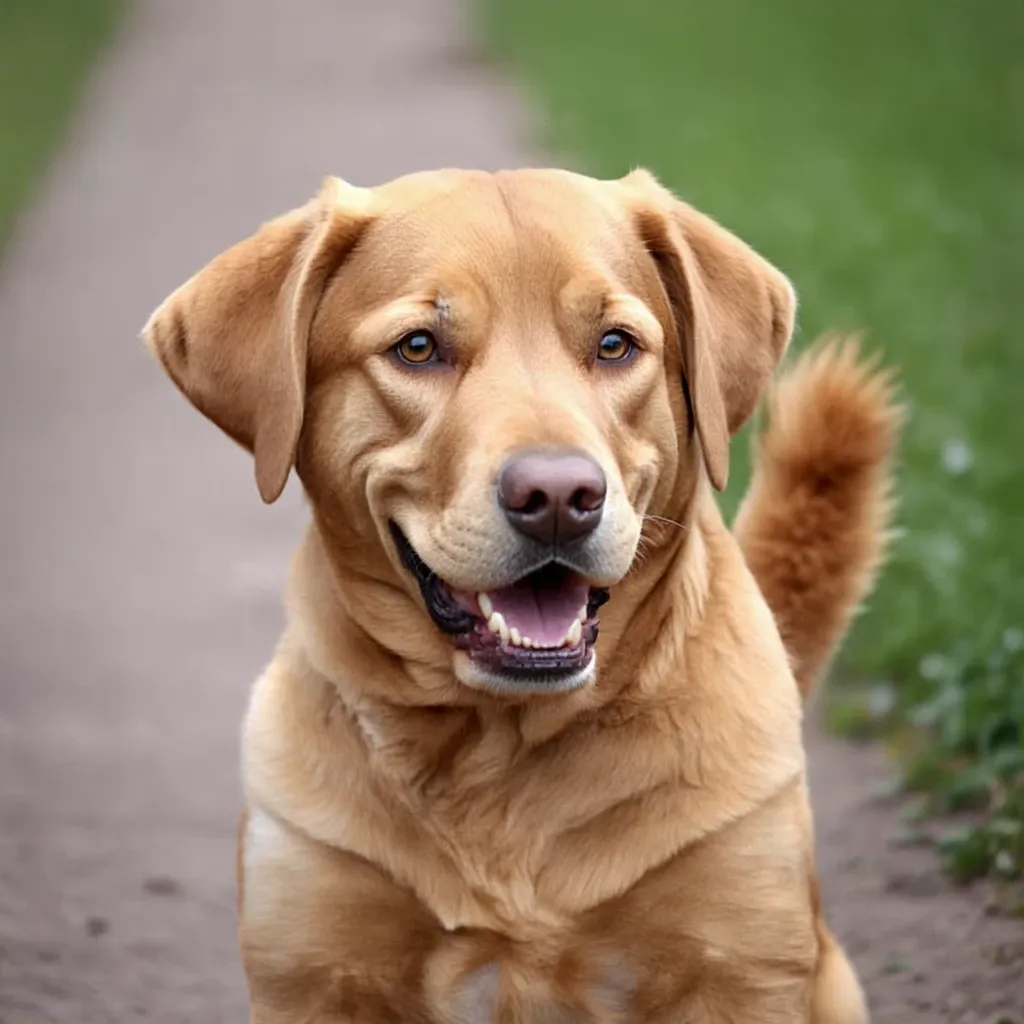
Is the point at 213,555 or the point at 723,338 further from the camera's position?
the point at 213,555

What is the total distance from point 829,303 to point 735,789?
261 inches

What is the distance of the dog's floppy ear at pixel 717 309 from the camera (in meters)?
4.30

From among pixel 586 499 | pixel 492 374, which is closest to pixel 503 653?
pixel 586 499

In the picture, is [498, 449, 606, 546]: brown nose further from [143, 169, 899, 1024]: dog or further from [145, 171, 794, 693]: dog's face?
[143, 169, 899, 1024]: dog

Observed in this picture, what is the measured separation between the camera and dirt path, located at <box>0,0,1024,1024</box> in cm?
560

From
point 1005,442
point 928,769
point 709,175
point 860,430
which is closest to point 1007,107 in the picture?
point 709,175

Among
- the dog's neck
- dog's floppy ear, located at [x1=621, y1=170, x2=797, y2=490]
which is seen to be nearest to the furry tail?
dog's floppy ear, located at [x1=621, y1=170, x2=797, y2=490]

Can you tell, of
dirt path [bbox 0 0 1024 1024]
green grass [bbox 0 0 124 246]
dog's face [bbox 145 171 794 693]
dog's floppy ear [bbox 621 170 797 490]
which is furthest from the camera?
green grass [bbox 0 0 124 246]

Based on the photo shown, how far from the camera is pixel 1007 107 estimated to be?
15.6 meters

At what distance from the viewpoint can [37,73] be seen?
22172mm

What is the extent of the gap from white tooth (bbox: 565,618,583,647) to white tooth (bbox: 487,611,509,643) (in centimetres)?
11

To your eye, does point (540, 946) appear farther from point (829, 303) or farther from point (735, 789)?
point (829, 303)

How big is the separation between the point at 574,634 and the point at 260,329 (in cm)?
87

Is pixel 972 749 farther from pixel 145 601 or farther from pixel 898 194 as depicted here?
pixel 898 194
